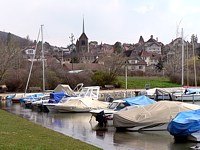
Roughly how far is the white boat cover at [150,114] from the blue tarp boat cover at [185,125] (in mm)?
2638

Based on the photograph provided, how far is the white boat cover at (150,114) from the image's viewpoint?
24828 mm

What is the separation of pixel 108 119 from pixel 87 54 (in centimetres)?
14320

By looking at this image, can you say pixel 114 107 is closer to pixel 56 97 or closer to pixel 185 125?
pixel 185 125

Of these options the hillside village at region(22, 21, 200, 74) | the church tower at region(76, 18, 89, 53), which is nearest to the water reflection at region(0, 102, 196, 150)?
the hillside village at region(22, 21, 200, 74)

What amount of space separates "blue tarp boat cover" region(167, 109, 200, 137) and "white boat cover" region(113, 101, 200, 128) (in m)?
2.64

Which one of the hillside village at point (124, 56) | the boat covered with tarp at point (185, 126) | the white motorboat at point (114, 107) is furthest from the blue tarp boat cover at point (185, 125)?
the hillside village at point (124, 56)

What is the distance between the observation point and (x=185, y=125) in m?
20.9

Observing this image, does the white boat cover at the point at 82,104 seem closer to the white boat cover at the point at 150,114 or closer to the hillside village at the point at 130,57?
the white boat cover at the point at 150,114

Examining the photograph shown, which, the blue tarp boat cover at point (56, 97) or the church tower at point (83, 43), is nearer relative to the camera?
the blue tarp boat cover at point (56, 97)

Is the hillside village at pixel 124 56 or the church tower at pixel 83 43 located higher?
the church tower at pixel 83 43

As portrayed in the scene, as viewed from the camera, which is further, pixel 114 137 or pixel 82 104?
pixel 82 104

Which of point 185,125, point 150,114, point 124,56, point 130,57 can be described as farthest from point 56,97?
point 130,57

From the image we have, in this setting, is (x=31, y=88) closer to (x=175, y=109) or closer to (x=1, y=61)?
(x=1, y=61)

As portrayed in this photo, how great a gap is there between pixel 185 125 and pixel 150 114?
4201 mm
